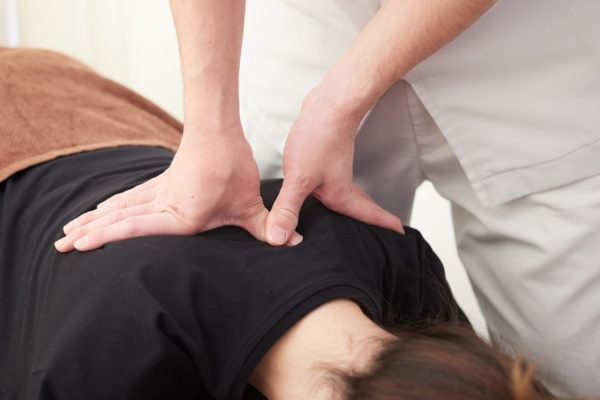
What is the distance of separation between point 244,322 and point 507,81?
0.63 m

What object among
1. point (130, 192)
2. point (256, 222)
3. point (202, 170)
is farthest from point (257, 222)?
point (130, 192)

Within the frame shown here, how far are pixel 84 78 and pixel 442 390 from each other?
133cm

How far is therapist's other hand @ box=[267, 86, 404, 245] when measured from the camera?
119 centimetres

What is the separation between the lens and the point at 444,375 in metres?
0.79

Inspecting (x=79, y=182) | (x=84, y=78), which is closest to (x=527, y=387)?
(x=79, y=182)

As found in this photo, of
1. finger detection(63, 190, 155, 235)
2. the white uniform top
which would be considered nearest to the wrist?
the white uniform top

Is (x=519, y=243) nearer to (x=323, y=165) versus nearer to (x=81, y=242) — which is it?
(x=323, y=165)

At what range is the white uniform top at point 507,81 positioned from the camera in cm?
118

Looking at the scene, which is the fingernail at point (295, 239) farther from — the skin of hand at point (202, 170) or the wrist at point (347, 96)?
the wrist at point (347, 96)

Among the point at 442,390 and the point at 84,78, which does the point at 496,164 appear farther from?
the point at 84,78

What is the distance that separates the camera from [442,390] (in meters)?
0.77

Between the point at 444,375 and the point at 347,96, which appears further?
the point at 347,96

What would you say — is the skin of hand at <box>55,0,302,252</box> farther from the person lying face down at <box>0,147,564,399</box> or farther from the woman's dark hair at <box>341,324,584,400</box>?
the woman's dark hair at <box>341,324,584,400</box>

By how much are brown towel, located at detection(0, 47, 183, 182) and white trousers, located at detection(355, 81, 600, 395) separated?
562mm
